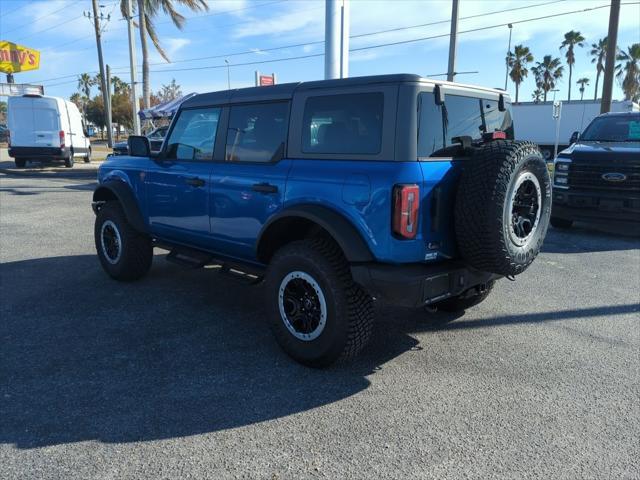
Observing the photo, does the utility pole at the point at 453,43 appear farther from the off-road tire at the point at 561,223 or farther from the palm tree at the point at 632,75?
the palm tree at the point at 632,75

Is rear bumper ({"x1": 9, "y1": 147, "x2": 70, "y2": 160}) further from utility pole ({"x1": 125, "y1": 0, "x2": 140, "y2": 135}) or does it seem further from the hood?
the hood

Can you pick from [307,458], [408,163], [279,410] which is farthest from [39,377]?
[408,163]

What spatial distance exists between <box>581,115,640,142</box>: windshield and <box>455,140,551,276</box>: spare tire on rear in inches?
262

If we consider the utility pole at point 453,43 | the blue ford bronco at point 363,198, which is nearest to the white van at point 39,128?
the utility pole at point 453,43

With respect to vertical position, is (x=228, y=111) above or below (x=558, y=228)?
above

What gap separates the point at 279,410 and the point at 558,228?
25.9ft

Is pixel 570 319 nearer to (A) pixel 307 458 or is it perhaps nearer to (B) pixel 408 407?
(B) pixel 408 407

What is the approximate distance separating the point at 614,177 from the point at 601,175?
0.20 m

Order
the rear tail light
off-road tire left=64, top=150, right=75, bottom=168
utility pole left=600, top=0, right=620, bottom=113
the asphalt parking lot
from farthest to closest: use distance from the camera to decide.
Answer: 1. off-road tire left=64, top=150, right=75, bottom=168
2. utility pole left=600, top=0, right=620, bottom=113
3. the rear tail light
4. the asphalt parking lot

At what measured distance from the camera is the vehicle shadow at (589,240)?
7625 millimetres

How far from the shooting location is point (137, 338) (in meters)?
4.04

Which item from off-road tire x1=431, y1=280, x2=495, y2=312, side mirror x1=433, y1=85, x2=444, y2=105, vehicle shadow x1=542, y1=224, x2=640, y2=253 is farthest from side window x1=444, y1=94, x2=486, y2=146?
vehicle shadow x1=542, y1=224, x2=640, y2=253

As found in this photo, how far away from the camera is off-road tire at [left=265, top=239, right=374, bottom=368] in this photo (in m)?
3.31

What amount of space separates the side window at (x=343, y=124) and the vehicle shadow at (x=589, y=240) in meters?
5.08
